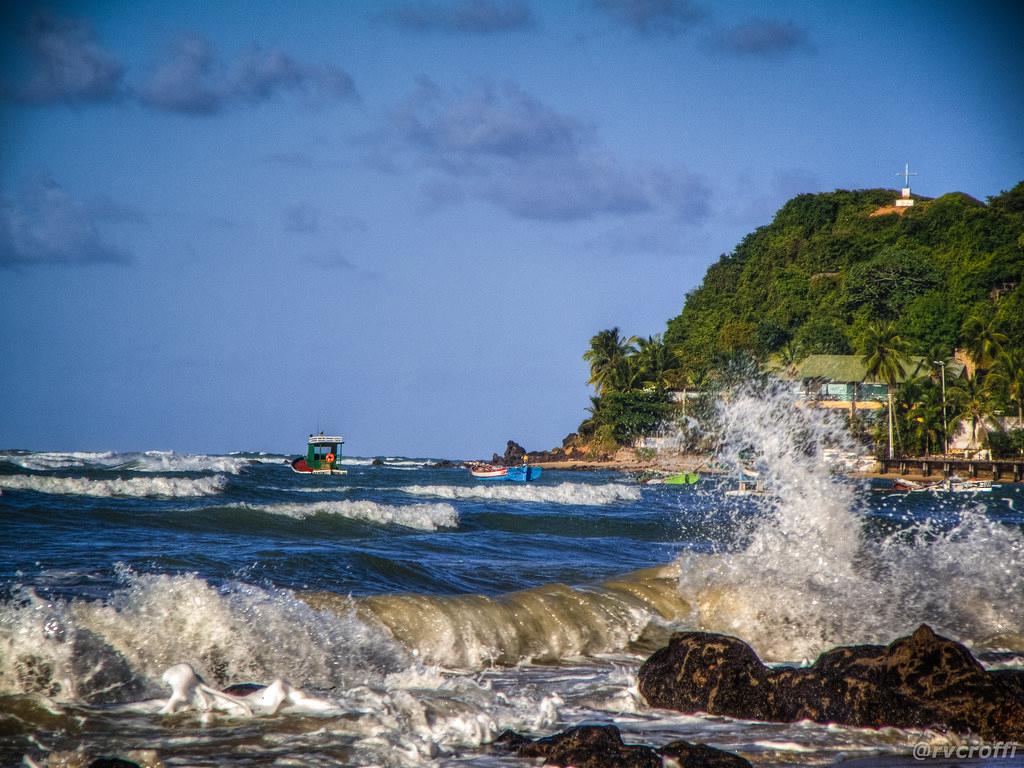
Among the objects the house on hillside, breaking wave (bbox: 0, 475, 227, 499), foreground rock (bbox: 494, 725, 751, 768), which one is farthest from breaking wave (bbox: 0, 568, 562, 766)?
the house on hillside

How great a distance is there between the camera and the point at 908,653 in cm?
698

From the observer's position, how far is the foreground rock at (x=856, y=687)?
6672 millimetres

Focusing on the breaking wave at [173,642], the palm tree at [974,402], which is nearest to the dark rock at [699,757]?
the breaking wave at [173,642]

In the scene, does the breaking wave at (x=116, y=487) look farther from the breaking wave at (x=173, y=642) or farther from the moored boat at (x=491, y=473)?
the moored boat at (x=491, y=473)

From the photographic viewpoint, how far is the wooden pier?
220 feet

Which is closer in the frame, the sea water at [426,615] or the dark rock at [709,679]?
the sea water at [426,615]

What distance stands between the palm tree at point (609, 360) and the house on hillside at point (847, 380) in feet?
56.9

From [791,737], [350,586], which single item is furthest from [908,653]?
[350,586]

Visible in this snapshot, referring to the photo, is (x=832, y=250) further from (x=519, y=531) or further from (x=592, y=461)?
(x=519, y=531)

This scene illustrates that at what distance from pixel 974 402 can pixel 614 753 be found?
7614cm

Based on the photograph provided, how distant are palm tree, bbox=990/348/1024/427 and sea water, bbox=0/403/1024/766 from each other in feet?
197

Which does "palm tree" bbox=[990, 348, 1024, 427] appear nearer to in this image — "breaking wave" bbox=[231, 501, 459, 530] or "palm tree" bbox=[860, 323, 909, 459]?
"palm tree" bbox=[860, 323, 909, 459]

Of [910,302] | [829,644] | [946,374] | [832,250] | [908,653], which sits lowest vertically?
[829,644]

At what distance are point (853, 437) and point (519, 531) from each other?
61954mm
